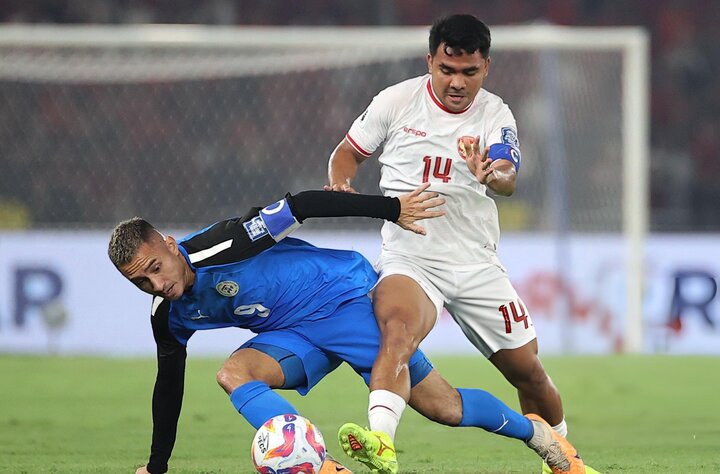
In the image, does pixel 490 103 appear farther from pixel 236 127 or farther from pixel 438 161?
pixel 236 127

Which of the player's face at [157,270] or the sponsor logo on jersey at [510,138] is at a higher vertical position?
the sponsor logo on jersey at [510,138]

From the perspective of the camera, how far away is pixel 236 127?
1273cm

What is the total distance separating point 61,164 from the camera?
1277cm

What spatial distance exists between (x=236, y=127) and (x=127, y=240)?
813 cm

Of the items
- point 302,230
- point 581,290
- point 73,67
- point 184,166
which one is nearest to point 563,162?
point 581,290

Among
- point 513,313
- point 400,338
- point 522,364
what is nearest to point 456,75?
point 513,313

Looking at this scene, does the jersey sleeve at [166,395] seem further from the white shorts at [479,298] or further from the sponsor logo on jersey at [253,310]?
the white shorts at [479,298]

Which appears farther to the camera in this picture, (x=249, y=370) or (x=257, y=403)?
(x=249, y=370)

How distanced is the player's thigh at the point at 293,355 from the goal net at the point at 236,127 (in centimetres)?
734

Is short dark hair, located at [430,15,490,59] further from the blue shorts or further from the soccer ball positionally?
the soccer ball

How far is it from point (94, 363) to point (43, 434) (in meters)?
4.27

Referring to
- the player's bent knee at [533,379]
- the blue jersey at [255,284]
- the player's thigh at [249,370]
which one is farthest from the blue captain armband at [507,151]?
the player's thigh at [249,370]

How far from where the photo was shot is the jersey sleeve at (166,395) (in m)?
5.13

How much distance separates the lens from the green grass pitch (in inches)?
245
